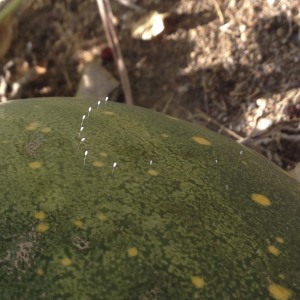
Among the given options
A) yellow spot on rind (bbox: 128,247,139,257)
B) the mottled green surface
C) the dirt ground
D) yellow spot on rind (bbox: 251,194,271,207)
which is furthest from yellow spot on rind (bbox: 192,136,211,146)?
the dirt ground

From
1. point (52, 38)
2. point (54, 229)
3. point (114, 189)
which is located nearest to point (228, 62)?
point (52, 38)

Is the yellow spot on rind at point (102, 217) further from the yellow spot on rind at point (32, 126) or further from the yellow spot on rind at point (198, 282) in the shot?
the yellow spot on rind at point (32, 126)

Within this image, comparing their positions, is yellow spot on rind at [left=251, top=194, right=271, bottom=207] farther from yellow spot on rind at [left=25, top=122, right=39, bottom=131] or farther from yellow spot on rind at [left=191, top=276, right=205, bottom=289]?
yellow spot on rind at [left=25, top=122, right=39, bottom=131]

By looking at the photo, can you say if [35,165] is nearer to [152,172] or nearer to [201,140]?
[152,172]

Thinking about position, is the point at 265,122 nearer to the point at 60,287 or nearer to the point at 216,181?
the point at 216,181

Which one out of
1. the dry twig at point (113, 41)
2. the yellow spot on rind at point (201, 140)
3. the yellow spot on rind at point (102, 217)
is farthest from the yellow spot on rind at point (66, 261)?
the dry twig at point (113, 41)
